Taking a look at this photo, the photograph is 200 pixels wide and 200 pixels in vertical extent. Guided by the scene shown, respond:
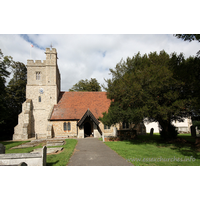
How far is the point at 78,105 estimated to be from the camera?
25.2m

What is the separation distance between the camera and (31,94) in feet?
83.1

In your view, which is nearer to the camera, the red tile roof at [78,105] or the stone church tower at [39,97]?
the red tile roof at [78,105]

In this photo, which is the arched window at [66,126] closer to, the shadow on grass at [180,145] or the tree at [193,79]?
the shadow on grass at [180,145]

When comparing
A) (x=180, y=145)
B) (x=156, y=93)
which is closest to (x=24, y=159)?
(x=156, y=93)

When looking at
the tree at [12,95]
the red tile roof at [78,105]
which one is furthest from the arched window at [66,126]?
the tree at [12,95]

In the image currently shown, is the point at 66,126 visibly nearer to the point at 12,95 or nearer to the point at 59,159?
the point at 59,159

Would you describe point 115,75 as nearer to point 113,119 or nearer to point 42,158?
point 113,119

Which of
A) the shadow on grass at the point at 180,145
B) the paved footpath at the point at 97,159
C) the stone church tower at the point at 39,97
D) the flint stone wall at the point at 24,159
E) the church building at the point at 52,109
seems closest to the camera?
the flint stone wall at the point at 24,159

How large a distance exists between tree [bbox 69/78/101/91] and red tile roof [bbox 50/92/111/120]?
12.8 metres

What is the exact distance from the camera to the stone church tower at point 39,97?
23.7m

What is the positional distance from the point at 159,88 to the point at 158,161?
6.49m

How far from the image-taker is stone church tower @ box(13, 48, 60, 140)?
77.8 feet

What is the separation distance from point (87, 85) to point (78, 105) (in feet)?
54.7

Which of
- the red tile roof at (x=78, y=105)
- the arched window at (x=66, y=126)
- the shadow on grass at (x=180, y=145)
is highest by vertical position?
the red tile roof at (x=78, y=105)
